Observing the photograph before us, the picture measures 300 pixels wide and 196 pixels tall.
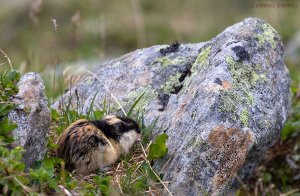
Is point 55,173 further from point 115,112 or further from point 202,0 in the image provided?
point 202,0

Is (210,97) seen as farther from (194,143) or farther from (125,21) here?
(125,21)

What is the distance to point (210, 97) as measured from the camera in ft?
19.2

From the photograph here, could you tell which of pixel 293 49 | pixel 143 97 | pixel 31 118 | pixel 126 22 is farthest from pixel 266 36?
pixel 126 22

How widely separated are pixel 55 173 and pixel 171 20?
13.0m

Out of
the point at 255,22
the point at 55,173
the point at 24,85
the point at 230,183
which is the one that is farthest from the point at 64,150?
the point at 255,22

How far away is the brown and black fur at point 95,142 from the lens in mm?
5781

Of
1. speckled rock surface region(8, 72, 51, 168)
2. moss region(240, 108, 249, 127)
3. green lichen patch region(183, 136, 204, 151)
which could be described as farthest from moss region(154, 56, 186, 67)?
speckled rock surface region(8, 72, 51, 168)

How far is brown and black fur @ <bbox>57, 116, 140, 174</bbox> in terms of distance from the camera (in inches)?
228

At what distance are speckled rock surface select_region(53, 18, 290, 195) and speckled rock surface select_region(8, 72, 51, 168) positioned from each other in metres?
1.09

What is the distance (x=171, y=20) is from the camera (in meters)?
18.4

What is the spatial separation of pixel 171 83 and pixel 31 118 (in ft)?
6.20

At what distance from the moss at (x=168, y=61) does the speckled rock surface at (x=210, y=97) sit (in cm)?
1

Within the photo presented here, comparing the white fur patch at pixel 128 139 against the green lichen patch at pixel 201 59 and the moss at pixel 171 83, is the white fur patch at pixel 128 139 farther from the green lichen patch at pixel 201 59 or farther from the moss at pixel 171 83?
the green lichen patch at pixel 201 59

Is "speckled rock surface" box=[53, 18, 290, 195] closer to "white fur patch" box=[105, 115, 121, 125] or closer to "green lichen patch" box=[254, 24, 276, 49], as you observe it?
"green lichen patch" box=[254, 24, 276, 49]
